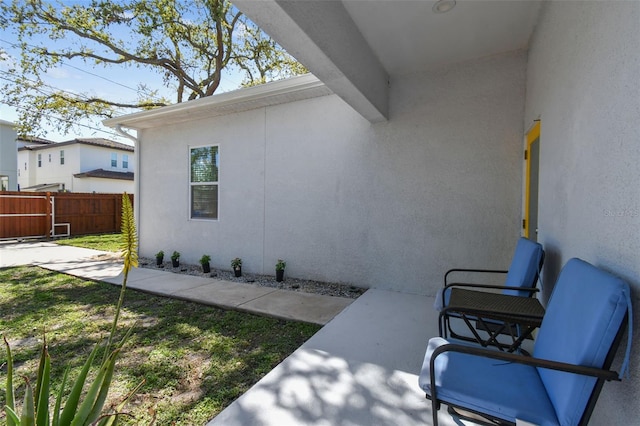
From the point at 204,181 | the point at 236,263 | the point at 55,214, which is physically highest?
the point at 204,181

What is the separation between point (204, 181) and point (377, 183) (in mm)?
3807

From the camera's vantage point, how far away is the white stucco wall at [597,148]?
4.08 feet

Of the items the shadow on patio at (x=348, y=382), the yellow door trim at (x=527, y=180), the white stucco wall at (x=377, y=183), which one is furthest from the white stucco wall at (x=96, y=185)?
the yellow door trim at (x=527, y=180)

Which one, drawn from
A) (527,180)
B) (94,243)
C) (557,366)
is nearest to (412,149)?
(527,180)

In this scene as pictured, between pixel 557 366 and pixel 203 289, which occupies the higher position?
pixel 557 366

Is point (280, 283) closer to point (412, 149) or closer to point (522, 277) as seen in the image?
point (412, 149)

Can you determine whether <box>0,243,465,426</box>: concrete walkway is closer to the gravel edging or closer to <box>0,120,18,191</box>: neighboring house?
the gravel edging

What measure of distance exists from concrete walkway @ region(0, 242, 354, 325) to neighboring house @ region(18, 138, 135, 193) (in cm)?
1254

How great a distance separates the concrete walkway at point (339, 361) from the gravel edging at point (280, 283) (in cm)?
24

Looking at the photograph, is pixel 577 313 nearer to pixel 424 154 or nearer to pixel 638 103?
pixel 638 103

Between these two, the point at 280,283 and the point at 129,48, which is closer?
the point at 280,283

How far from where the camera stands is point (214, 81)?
34.4 ft

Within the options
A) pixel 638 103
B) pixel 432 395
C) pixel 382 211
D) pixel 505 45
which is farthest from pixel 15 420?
pixel 505 45

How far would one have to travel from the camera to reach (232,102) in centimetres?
541
